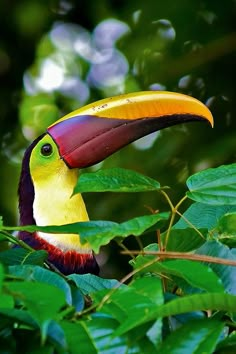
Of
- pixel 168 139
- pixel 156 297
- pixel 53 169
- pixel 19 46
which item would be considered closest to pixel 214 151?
pixel 168 139

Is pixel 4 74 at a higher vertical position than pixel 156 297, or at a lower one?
lower

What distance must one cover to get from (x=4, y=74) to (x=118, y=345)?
3283mm

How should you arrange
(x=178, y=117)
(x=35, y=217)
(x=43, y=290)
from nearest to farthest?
1. (x=43, y=290)
2. (x=178, y=117)
3. (x=35, y=217)

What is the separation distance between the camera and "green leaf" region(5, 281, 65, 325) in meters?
0.85

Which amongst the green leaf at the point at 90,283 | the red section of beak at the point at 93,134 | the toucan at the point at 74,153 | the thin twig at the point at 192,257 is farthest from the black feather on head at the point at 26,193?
the thin twig at the point at 192,257

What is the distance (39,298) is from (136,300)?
12 centimetres

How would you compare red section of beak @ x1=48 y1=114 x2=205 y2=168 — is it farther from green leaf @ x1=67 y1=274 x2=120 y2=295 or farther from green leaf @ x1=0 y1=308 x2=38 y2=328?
green leaf @ x1=0 y1=308 x2=38 y2=328

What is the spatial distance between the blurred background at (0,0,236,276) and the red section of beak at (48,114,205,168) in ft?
2.12

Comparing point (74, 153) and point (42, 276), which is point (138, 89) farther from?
point (42, 276)

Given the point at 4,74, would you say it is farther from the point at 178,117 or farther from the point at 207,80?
the point at 178,117

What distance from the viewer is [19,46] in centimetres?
409

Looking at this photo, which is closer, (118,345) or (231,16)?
(118,345)

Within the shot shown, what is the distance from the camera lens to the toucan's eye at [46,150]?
266 centimetres

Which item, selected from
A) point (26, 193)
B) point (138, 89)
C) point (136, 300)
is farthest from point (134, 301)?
point (138, 89)
